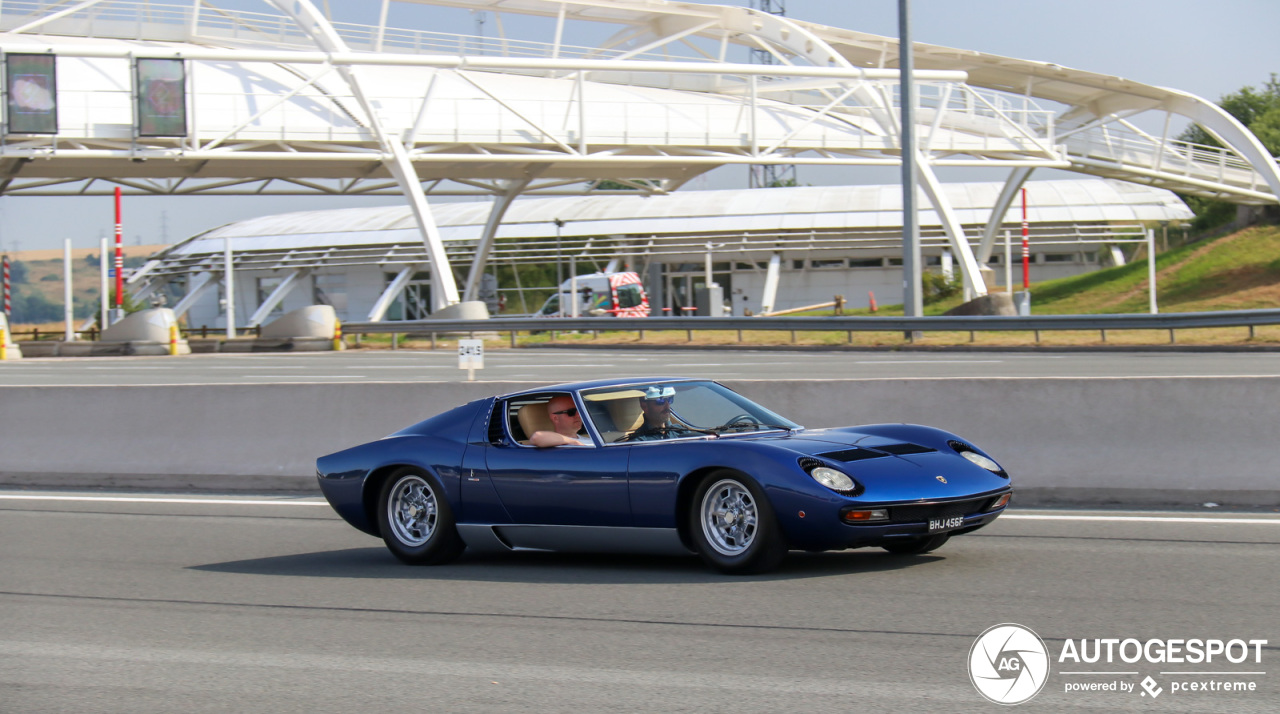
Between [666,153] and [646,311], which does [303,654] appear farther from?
[646,311]

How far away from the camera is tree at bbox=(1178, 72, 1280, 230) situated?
56.3m

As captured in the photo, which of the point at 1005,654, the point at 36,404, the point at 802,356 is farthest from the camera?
the point at 802,356

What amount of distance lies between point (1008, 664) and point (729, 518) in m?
2.25

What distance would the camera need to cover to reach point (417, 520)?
796cm

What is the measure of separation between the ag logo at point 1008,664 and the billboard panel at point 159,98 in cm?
3363

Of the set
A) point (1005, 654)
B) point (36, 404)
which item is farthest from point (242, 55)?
point (1005, 654)

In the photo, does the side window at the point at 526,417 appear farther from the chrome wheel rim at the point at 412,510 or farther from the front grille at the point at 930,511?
the front grille at the point at 930,511

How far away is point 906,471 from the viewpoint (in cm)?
659

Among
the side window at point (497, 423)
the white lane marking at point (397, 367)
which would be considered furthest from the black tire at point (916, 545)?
the white lane marking at point (397, 367)

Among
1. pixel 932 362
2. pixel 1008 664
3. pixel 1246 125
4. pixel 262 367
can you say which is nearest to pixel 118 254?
pixel 262 367

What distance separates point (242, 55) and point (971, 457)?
3235 centimetres

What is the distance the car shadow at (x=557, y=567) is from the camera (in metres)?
7.03

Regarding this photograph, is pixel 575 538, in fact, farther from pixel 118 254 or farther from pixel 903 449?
pixel 118 254

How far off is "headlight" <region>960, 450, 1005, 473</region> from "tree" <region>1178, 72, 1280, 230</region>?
173 ft
